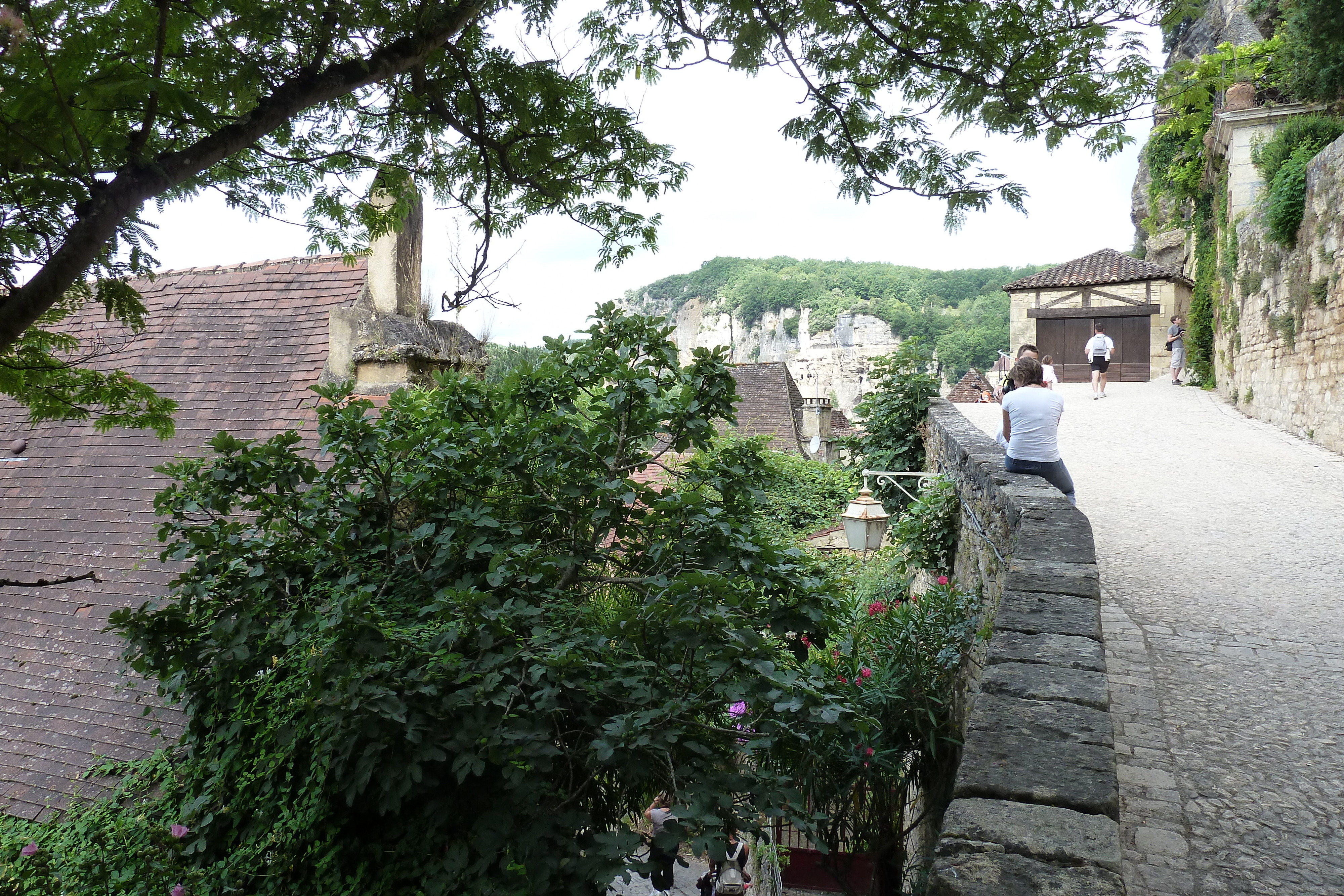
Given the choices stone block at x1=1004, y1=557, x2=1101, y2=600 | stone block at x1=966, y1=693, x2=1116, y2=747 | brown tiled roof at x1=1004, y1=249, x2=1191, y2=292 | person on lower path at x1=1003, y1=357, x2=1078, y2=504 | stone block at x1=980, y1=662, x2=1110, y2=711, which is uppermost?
brown tiled roof at x1=1004, y1=249, x2=1191, y2=292

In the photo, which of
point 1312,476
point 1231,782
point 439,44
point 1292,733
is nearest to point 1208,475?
point 1312,476

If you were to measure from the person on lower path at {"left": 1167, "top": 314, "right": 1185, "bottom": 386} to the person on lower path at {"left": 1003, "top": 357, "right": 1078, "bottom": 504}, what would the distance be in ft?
47.1

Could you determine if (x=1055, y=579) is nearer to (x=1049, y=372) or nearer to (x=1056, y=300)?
(x=1049, y=372)

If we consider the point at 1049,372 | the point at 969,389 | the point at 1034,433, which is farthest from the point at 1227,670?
the point at 969,389

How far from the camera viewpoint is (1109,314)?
67.6ft

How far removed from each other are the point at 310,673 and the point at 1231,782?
3508mm

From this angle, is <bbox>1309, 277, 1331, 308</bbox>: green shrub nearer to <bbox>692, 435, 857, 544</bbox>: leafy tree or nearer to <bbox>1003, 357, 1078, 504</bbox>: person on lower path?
<bbox>1003, 357, 1078, 504</bbox>: person on lower path

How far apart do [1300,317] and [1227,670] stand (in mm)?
8551

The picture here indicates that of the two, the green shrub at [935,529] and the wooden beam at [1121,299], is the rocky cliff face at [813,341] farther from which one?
the green shrub at [935,529]

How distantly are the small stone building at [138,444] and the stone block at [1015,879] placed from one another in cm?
413

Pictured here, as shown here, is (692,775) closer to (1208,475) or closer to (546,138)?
(546,138)

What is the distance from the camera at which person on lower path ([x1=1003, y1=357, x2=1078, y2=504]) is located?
5109mm

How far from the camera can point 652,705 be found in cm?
305

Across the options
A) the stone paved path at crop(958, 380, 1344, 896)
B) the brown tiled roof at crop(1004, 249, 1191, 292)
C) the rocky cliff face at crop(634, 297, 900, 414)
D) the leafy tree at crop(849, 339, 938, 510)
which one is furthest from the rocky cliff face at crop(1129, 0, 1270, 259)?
the rocky cliff face at crop(634, 297, 900, 414)
